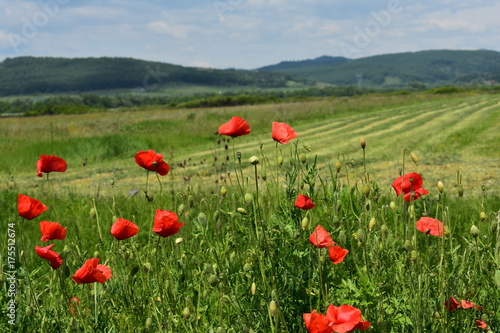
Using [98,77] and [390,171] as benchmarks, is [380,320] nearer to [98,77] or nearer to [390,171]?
[390,171]

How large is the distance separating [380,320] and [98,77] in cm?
18520

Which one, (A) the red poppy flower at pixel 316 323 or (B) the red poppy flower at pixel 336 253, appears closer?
(A) the red poppy flower at pixel 316 323

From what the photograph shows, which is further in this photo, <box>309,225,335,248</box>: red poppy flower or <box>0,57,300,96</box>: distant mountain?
<box>0,57,300,96</box>: distant mountain

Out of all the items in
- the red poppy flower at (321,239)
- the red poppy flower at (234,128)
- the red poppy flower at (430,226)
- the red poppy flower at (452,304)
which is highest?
the red poppy flower at (234,128)

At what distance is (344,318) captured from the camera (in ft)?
4.22

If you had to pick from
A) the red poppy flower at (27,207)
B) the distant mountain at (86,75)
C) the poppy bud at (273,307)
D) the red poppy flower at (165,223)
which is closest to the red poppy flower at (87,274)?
the red poppy flower at (165,223)

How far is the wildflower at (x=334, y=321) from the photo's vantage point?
1.22m

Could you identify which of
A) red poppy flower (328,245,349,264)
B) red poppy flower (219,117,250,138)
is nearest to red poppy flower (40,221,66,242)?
red poppy flower (219,117,250,138)

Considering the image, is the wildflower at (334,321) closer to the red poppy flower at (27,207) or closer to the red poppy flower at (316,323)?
the red poppy flower at (316,323)

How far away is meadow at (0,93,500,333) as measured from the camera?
5.58 feet

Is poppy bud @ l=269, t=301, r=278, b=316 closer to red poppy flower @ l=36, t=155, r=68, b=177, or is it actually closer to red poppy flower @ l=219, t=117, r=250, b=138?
red poppy flower @ l=219, t=117, r=250, b=138

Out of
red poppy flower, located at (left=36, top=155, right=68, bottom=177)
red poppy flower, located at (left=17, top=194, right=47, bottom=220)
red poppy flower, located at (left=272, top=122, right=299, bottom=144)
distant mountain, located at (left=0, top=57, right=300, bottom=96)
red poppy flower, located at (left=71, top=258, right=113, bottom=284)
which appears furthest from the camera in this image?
distant mountain, located at (left=0, top=57, right=300, bottom=96)

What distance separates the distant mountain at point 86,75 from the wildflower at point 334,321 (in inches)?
6208

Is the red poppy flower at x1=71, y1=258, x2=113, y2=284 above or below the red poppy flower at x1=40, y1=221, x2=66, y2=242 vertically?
below
